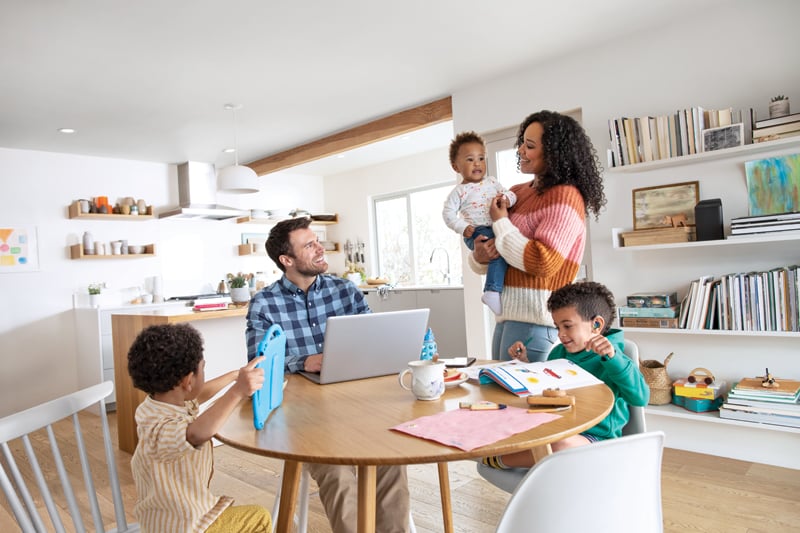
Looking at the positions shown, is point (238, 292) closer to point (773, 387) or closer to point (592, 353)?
point (592, 353)

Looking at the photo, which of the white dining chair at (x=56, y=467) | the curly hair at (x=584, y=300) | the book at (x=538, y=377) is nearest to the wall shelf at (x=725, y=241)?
the curly hair at (x=584, y=300)

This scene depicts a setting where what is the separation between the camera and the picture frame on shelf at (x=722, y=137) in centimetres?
281

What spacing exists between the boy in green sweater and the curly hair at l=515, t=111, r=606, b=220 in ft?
1.21

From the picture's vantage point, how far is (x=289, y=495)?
4.69 feet

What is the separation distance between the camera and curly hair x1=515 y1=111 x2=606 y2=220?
1.78m

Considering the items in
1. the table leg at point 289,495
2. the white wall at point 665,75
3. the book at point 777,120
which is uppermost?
the white wall at point 665,75

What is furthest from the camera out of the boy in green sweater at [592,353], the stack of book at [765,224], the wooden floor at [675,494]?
the stack of book at [765,224]

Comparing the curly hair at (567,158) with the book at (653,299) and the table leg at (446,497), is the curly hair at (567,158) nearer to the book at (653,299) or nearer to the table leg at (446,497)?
the table leg at (446,497)

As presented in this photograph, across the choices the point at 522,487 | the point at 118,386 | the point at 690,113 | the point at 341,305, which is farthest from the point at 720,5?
the point at 118,386

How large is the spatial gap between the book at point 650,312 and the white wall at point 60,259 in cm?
473

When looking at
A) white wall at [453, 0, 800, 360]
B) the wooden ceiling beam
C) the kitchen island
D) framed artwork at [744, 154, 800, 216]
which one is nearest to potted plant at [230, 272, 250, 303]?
the kitchen island

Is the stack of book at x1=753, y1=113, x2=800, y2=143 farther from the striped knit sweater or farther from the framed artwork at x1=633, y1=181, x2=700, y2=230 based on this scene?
the striped knit sweater

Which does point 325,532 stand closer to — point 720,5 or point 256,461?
point 256,461

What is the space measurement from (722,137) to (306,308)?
7.65 ft
